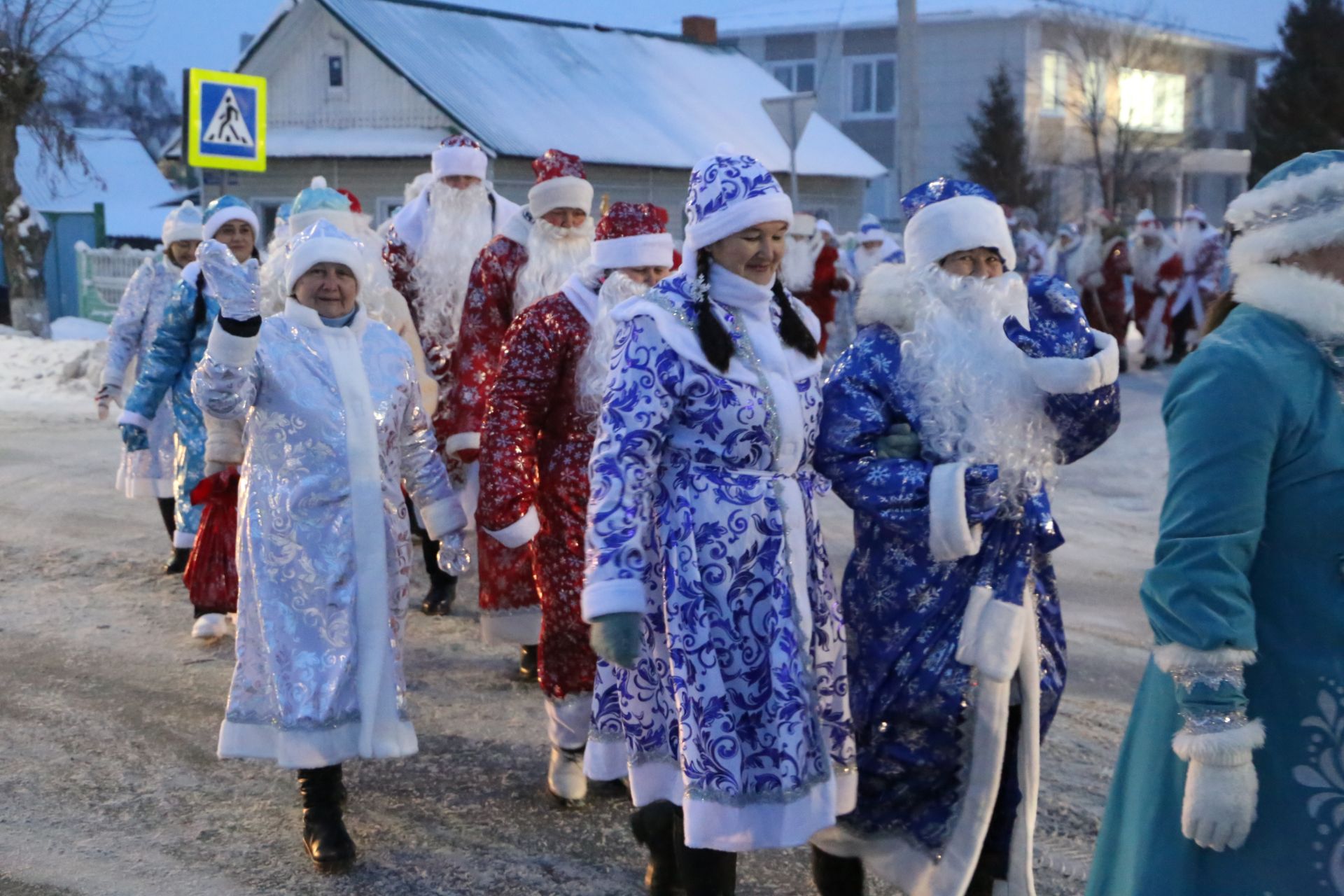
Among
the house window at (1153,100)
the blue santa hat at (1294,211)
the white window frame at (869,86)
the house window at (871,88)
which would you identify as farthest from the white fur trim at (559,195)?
the house window at (871,88)

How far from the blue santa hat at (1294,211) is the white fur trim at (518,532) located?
96.7 inches

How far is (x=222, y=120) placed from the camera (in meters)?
13.4

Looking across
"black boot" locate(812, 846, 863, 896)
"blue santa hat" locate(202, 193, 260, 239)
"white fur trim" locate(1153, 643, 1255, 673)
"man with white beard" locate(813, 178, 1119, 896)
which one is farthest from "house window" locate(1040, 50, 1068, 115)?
"white fur trim" locate(1153, 643, 1255, 673)

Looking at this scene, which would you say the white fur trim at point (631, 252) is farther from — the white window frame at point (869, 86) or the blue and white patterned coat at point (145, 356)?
the white window frame at point (869, 86)

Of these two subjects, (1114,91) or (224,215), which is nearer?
(224,215)

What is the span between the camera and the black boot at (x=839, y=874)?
388cm

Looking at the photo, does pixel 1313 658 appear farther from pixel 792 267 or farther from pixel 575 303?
pixel 792 267

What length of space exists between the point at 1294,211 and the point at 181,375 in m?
5.80

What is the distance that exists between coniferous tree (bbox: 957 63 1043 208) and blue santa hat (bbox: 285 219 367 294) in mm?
36205

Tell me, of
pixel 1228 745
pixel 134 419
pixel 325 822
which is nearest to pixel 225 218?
pixel 134 419

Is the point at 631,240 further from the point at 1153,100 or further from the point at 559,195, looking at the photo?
the point at 1153,100

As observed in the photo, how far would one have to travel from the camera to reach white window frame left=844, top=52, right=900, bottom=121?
146 feet

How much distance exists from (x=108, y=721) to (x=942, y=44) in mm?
41902

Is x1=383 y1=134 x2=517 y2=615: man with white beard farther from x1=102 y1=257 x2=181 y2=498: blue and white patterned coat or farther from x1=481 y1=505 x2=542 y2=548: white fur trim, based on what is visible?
x1=481 y1=505 x2=542 y2=548: white fur trim
